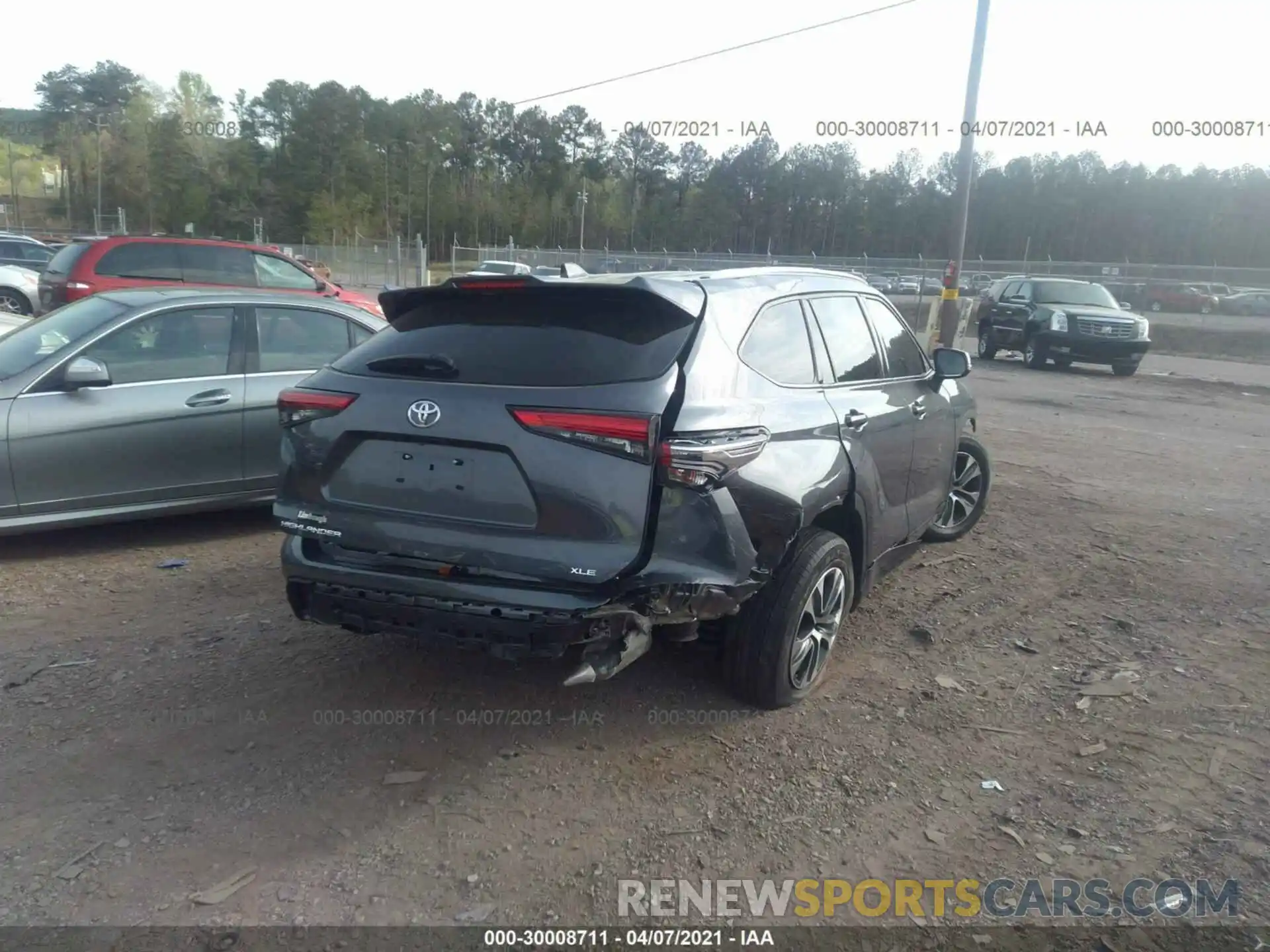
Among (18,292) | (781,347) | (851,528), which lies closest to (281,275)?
(18,292)

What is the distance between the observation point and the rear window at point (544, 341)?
3.41 meters

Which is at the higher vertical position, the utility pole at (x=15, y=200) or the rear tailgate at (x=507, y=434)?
the utility pole at (x=15, y=200)

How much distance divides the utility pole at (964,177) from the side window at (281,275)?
35.1 ft

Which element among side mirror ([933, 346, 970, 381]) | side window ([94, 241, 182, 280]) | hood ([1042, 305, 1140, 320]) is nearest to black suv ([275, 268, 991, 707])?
side mirror ([933, 346, 970, 381])

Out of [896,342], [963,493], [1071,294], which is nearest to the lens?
[896,342]

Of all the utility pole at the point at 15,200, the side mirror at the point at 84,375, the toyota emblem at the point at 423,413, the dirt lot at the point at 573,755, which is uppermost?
the utility pole at the point at 15,200

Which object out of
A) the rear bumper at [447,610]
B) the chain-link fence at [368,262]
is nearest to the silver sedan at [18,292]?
the rear bumper at [447,610]

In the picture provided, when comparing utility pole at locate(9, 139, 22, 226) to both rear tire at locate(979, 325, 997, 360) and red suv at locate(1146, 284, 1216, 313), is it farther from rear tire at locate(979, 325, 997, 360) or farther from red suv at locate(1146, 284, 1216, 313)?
red suv at locate(1146, 284, 1216, 313)

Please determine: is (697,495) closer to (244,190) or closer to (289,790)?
(289,790)

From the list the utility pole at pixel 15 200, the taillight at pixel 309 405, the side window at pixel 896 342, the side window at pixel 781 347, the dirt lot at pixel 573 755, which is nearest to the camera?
the dirt lot at pixel 573 755

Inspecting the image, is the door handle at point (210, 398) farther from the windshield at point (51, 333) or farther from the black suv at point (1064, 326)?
the black suv at point (1064, 326)

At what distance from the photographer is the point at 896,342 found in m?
5.25

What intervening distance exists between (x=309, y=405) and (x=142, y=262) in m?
11.9

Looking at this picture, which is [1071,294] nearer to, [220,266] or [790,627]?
[220,266]
